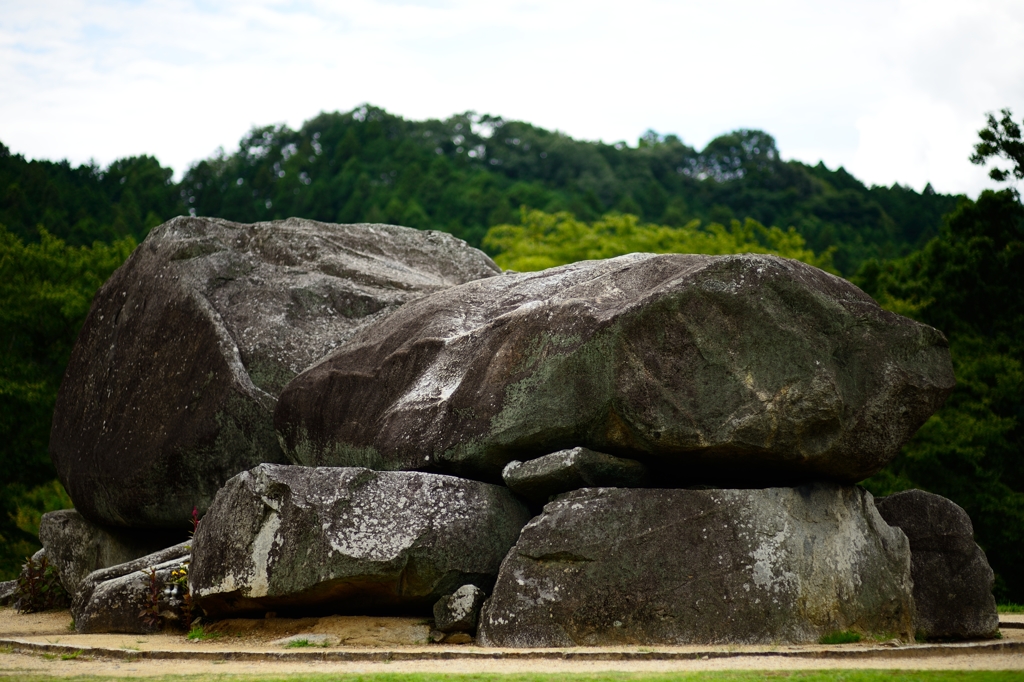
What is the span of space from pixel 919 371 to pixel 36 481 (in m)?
19.4

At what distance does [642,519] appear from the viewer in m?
8.61

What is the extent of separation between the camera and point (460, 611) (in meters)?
8.74

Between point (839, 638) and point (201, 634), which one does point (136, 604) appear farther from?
point (839, 638)

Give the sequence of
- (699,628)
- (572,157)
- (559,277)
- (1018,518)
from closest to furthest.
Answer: (699,628) → (559,277) → (1018,518) → (572,157)

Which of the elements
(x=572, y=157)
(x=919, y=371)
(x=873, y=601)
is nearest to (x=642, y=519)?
(x=873, y=601)

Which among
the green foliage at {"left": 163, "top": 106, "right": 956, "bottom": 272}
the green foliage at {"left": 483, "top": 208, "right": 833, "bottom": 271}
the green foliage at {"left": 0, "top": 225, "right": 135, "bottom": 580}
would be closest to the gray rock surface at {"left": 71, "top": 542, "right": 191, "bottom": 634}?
the green foliage at {"left": 0, "top": 225, "right": 135, "bottom": 580}

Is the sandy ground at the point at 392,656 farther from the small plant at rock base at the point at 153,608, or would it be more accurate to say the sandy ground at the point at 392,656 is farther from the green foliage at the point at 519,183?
the green foliage at the point at 519,183

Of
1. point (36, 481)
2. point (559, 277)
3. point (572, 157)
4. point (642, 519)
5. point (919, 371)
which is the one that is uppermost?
point (572, 157)

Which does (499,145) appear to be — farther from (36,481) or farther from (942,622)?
(942,622)

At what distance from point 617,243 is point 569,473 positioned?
83.5 feet

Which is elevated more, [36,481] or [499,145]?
[499,145]

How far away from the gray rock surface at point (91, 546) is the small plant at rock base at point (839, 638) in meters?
8.18

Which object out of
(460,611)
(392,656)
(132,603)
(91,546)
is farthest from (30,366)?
(392,656)

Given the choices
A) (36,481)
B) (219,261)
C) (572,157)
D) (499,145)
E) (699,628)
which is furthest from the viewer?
(499,145)
